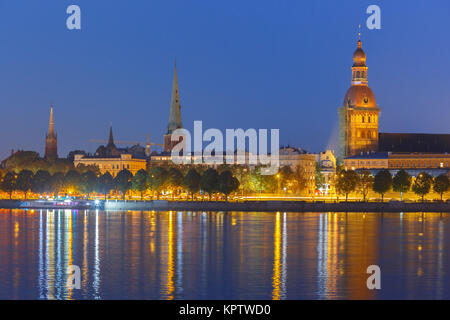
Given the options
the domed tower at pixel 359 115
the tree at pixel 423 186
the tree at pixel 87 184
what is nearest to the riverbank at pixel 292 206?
the tree at pixel 423 186

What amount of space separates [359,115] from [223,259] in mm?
107511

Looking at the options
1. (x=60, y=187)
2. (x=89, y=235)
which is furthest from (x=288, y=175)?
(x=89, y=235)

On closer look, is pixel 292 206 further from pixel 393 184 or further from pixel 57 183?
pixel 57 183

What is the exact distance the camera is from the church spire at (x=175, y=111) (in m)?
172

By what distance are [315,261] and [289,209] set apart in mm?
45714

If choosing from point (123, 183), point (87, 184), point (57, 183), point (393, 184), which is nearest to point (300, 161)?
point (393, 184)

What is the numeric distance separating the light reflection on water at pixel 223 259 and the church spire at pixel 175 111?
107189 mm

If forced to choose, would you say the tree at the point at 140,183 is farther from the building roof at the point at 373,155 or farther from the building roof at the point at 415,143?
the building roof at the point at 415,143

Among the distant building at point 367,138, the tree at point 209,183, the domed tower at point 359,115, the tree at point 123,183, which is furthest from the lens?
the domed tower at point 359,115

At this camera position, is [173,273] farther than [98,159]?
No

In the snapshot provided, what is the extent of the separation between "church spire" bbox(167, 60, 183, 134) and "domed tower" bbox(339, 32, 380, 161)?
39132 mm

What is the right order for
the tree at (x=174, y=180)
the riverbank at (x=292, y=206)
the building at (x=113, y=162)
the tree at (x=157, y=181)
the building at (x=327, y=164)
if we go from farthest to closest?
1. the building at (x=113, y=162)
2. the building at (x=327, y=164)
3. the tree at (x=174, y=180)
4. the tree at (x=157, y=181)
5. the riverbank at (x=292, y=206)

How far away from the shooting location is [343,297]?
→ 1169 inches
